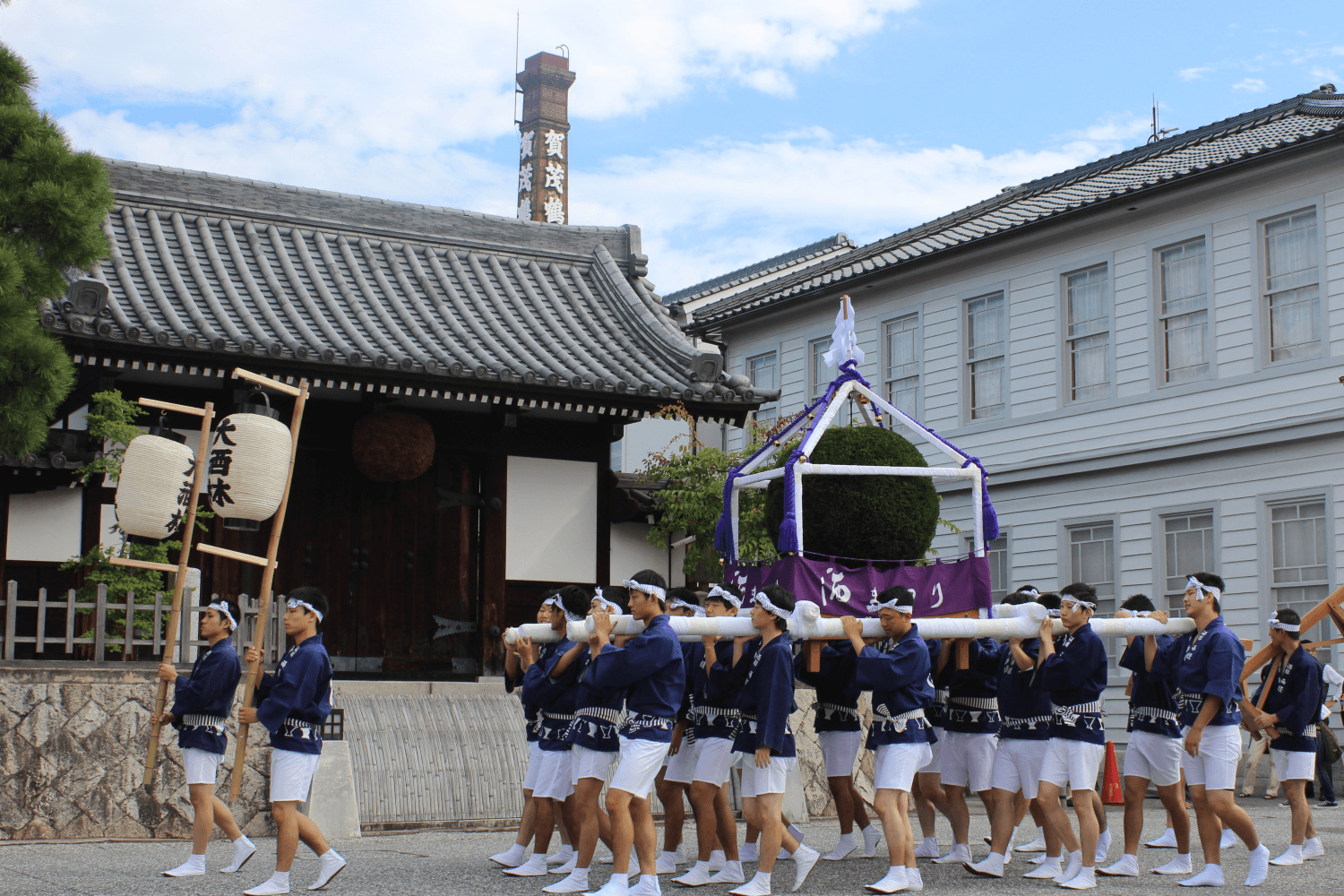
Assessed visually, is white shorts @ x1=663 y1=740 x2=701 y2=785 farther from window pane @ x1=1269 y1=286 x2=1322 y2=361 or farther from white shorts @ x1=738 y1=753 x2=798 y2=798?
window pane @ x1=1269 y1=286 x2=1322 y2=361

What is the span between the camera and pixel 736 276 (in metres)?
31.3

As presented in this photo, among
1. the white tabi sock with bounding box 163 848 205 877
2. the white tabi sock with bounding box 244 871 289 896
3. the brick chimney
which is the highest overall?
the brick chimney

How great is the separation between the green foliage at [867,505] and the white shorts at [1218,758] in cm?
294

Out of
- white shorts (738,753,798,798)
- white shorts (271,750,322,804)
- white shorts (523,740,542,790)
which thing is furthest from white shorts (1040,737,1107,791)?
white shorts (271,750,322,804)

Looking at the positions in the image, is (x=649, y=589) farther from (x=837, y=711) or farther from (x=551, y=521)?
(x=551, y=521)

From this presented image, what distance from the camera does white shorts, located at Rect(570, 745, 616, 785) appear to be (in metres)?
8.72

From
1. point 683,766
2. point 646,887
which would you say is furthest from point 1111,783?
point 646,887

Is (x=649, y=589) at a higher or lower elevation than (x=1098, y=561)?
lower

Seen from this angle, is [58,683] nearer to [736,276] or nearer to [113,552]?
[113,552]

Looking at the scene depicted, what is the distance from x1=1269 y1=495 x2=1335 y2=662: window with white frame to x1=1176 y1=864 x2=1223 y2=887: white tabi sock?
26.6ft

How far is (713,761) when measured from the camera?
9.08 meters

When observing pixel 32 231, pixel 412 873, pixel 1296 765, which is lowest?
pixel 412 873

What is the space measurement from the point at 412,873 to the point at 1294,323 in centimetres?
1310

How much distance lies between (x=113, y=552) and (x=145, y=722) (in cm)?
216
